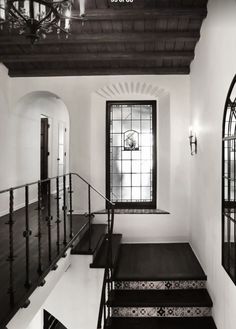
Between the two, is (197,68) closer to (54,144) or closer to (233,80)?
(233,80)

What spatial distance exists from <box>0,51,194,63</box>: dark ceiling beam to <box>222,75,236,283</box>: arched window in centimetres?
242

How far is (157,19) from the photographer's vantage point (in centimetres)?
454

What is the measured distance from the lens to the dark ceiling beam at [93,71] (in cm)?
582

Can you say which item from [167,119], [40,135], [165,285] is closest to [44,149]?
[40,135]

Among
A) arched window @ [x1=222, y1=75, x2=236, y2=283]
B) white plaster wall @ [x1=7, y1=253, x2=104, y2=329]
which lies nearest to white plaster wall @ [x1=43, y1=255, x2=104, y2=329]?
white plaster wall @ [x1=7, y1=253, x2=104, y2=329]

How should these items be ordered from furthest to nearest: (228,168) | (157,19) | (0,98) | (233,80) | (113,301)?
(0,98) → (157,19) → (113,301) → (228,168) → (233,80)

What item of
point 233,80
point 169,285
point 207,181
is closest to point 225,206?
point 207,181

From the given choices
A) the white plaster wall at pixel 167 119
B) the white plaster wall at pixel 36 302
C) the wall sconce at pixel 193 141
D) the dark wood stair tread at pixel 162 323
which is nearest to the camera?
the white plaster wall at pixel 36 302

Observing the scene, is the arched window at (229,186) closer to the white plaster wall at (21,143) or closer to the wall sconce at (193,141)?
the wall sconce at (193,141)

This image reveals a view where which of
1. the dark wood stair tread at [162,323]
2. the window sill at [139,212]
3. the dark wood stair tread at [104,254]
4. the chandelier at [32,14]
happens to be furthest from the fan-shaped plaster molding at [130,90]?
the dark wood stair tread at [162,323]

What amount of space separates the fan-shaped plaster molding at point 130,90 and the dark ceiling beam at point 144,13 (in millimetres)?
1693

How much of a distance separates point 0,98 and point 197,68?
11.4ft

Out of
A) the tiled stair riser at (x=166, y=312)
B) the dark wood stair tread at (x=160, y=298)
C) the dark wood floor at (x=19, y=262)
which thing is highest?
the dark wood floor at (x=19, y=262)

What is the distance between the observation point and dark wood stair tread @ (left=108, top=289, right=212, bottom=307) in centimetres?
417
